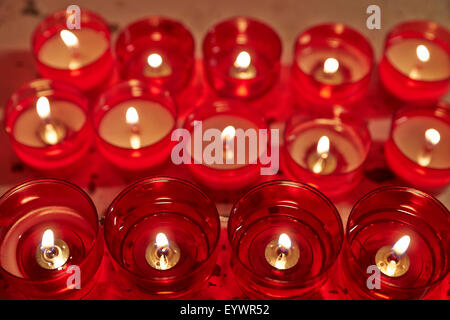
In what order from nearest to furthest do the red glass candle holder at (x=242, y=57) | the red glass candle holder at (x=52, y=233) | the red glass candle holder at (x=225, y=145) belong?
the red glass candle holder at (x=52, y=233), the red glass candle holder at (x=225, y=145), the red glass candle holder at (x=242, y=57)

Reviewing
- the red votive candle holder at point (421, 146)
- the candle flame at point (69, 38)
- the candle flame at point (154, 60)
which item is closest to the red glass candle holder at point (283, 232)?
the red votive candle holder at point (421, 146)

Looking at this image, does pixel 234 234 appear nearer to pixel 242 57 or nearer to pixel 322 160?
pixel 322 160

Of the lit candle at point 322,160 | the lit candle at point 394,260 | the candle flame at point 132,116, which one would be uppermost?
the candle flame at point 132,116

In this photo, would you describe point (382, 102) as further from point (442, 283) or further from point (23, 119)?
point (23, 119)

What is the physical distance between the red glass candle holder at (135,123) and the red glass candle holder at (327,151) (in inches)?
10.9

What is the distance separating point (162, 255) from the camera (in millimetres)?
1138

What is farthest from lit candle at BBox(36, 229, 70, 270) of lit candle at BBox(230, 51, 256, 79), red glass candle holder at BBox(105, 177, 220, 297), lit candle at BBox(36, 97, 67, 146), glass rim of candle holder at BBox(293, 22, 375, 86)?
glass rim of candle holder at BBox(293, 22, 375, 86)

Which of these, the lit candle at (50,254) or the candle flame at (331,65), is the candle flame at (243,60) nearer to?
the candle flame at (331,65)

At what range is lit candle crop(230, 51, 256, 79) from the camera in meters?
1.34

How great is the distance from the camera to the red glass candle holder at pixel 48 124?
121 cm

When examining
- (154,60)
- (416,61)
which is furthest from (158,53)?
(416,61)

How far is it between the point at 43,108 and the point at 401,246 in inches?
32.4

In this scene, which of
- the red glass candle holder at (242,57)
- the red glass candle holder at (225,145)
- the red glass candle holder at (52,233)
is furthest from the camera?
the red glass candle holder at (242,57)
